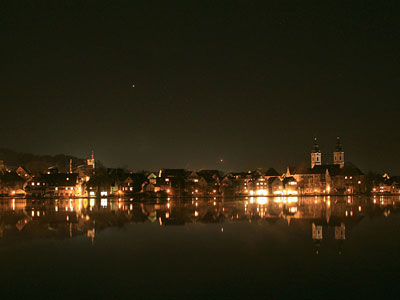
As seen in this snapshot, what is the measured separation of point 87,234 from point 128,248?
174 inches

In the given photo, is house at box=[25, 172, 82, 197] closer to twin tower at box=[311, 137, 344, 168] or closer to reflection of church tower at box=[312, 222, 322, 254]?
reflection of church tower at box=[312, 222, 322, 254]

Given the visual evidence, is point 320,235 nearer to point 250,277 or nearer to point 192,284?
point 250,277

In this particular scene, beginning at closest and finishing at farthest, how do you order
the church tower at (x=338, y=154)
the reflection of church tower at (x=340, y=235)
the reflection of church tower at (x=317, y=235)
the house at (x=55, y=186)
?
1. the reflection of church tower at (x=340, y=235)
2. the reflection of church tower at (x=317, y=235)
3. the house at (x=55, y=186)
4. the church tower at (x=338, y=154)

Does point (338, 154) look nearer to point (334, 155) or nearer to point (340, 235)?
point (334, 155)

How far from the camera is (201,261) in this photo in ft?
44.7

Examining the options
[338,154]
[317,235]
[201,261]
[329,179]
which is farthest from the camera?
[338,154]

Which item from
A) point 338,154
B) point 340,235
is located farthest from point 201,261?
point 338,154

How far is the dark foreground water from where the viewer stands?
1045 centimetres

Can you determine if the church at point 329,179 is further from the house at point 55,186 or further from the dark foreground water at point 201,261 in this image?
the dark foreground water at point 201,261

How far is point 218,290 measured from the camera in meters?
10.4

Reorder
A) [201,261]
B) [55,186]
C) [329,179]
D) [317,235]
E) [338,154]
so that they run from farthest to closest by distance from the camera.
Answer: [338,154], [329,179], [55,186], [317,235], [201,261]

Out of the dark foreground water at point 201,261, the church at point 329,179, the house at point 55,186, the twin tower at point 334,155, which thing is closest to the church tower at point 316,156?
the twin tower at point 334,155


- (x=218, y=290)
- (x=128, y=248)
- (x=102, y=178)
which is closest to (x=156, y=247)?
(x=128, y=248)

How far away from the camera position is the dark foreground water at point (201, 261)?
10.5 metres
